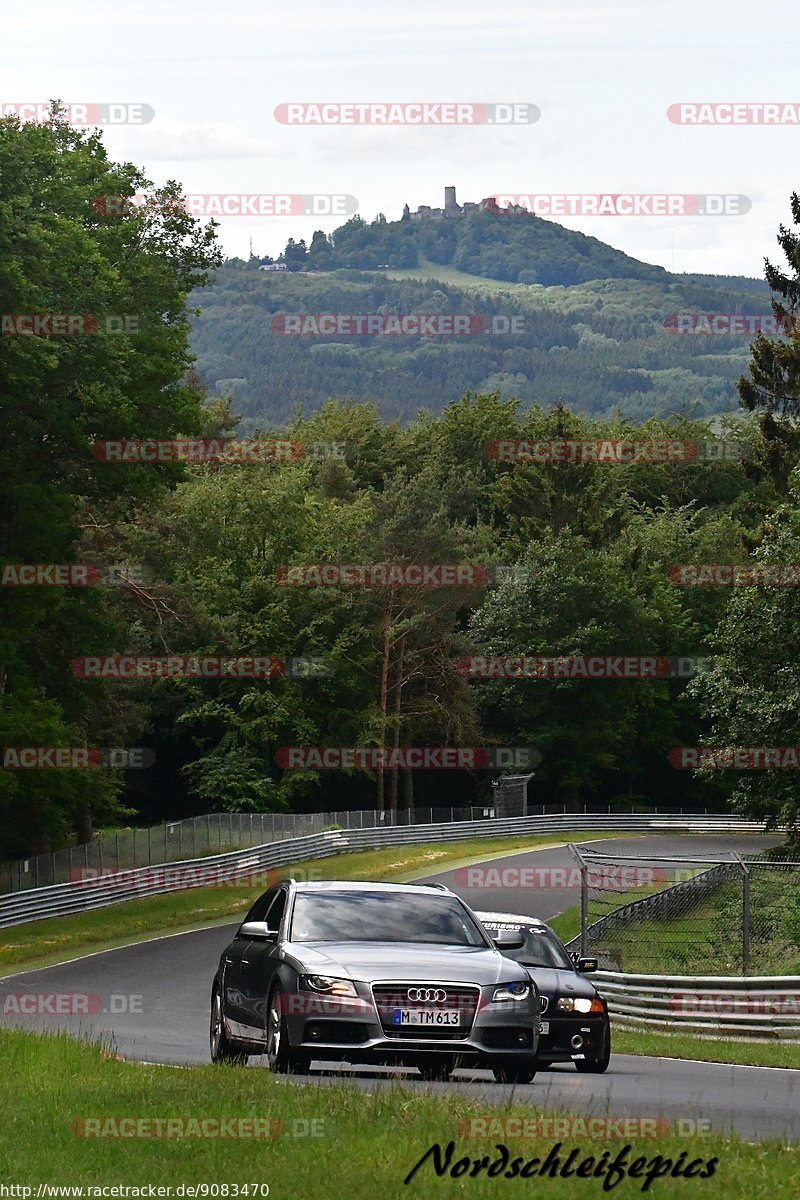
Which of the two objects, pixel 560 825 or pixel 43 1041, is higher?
pixel 43 1041

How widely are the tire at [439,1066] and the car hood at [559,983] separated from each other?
126 inches

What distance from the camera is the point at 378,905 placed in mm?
14320

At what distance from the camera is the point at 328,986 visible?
1291 centimetres

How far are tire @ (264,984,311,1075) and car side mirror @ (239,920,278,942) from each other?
580 millimetres

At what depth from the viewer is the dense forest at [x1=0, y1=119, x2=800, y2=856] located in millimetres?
41969

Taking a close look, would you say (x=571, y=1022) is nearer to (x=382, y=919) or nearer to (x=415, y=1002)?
(x=382, y=919)

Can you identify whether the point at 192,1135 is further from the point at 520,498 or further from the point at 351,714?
the point at 520,498

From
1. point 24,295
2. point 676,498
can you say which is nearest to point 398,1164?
point 24,295

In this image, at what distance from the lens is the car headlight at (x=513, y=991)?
1302cm

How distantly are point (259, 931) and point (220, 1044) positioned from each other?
1.51 metres

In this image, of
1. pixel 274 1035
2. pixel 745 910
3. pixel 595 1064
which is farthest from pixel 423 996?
pixel 745 910

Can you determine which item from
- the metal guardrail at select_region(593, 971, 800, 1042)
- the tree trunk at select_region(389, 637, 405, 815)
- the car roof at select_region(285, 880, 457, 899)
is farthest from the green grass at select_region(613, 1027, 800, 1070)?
the tree trunk at select_region(389, 637, 405, 815)

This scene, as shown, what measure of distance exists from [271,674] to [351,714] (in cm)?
465

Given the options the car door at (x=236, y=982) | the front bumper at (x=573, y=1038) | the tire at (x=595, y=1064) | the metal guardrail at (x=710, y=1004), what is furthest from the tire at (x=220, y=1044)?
the metal guardrail at (x=710, y=1004)
